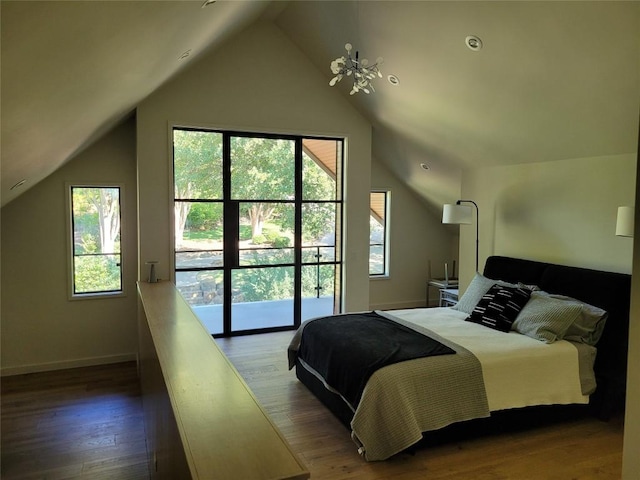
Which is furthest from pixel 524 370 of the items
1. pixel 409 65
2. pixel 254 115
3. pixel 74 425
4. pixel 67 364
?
pixel 67 364

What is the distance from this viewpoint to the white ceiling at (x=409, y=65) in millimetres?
1924

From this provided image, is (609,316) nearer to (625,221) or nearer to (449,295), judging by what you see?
(625,221)

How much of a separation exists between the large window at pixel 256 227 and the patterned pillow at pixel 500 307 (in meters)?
2.22

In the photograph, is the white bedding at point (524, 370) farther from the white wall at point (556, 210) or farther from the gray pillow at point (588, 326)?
the white wall at point (556, 210)

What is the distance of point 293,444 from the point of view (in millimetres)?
3344

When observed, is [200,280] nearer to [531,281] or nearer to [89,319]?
[89,319]

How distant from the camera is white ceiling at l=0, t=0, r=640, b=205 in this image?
75.7 inches

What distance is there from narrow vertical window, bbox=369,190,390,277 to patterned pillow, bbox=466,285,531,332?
10.2 feet

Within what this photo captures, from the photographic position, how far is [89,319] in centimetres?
529

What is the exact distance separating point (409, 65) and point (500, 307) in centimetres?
237

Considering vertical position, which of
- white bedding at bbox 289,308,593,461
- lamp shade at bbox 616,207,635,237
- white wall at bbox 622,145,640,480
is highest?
lamp shade at bbox 616,207,635,237

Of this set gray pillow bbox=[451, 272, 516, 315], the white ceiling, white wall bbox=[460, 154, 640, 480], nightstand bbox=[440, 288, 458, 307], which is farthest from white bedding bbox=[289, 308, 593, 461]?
nightstand bbox=[440, 288, 458, 307]

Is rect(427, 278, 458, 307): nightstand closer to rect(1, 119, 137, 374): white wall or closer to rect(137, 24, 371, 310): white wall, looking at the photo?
rect(137, 24, 371, 310): white wall

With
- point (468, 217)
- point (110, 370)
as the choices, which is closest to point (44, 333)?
point (110, 370)
